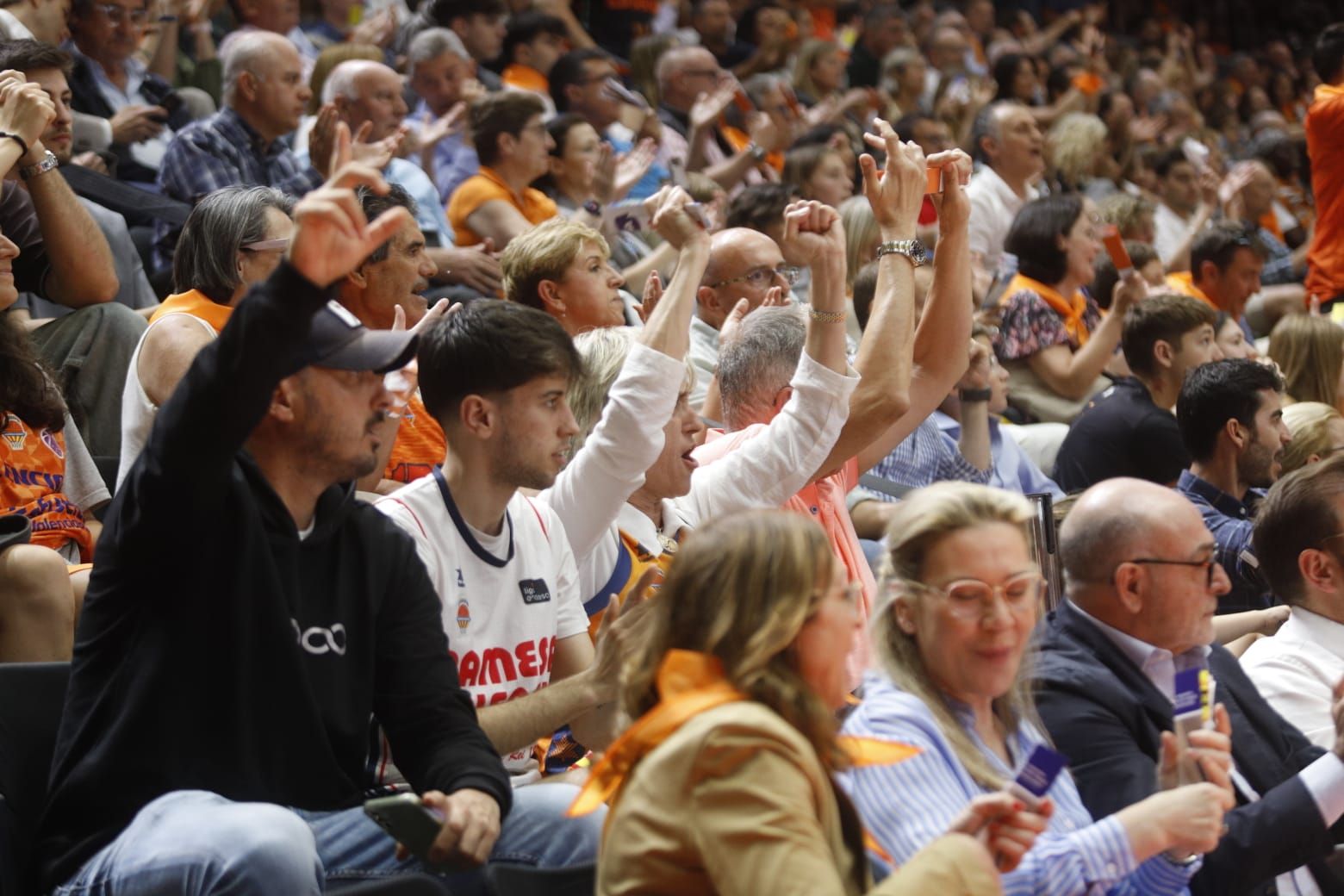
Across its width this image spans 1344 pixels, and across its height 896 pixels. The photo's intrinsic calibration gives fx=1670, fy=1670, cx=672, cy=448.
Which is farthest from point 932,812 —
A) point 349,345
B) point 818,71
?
point 818,71

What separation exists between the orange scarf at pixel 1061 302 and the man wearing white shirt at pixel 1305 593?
9.48ft

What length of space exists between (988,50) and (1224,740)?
1086 cm

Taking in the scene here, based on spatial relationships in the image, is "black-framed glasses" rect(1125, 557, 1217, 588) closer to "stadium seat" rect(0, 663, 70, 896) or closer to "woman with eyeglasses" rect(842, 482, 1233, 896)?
"woman with eyeglasses" rect(842, 482, 1233, 896)

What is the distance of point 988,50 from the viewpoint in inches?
491

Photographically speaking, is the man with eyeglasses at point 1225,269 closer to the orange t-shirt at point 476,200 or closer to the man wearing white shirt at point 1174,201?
the man wearing white shirt at point 1174,201

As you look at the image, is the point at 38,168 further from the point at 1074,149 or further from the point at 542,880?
the point at 1074,149

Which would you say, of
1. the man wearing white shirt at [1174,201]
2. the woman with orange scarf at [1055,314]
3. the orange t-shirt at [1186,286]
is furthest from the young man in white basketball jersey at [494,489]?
the man wearing white shirt at [1174,201]

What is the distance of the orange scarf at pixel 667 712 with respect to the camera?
1812 mm

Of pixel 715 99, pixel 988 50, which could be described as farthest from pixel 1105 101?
pixel 715 99

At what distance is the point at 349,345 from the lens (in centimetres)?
231

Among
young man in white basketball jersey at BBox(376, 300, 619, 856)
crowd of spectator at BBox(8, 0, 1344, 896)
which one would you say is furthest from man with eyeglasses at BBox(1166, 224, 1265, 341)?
young man in white basketball jersey at BBox(376, 300, 619, 856)

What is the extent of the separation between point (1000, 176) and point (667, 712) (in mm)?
→ 6337

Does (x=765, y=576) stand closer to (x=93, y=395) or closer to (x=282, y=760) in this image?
(x=282, y=760)

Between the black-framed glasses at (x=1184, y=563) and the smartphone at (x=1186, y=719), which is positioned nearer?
the smartphone at (x=1186, y=719)
